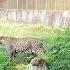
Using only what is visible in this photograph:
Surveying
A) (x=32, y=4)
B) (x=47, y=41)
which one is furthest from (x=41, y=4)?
(x=47, y=41)

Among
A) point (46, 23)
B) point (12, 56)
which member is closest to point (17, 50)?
point (12, 56)

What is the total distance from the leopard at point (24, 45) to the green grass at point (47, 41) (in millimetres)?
135

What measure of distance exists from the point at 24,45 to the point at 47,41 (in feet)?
1.95

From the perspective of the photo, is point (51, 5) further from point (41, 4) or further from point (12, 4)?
point (12, 4)

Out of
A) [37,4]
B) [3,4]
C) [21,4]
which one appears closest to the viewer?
[37,4]

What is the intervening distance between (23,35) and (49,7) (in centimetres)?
117

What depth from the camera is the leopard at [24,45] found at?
8.53 m

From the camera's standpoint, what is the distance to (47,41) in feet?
29.2

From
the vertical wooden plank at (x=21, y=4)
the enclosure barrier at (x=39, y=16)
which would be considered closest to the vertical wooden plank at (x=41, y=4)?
the enclosure barrier at (x=39, y=16)

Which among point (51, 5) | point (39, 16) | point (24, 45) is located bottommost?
point (24, 45)

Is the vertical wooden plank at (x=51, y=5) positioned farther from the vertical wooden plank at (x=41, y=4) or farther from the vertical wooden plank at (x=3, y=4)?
the vertical wooden plank at (x=3, y=4)

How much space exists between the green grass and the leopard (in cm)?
14

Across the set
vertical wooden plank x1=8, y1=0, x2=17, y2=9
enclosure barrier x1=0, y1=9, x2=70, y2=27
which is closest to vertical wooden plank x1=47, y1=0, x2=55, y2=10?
enclosure barrier x1=0, y1=9, x2=70, y2=27

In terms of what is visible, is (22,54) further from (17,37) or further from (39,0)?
(39,0)
